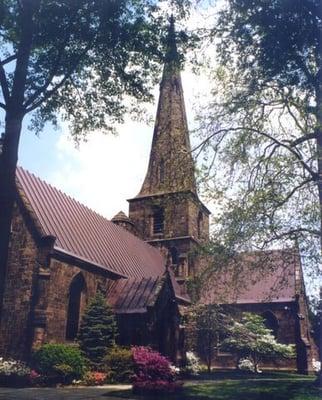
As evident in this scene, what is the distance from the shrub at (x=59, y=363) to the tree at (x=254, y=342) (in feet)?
41.9

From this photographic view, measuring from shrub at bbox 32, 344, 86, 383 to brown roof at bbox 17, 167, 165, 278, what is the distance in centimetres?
429

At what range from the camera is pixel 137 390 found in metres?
13.3

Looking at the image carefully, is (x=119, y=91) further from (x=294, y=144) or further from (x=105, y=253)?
(x=105, y=253)

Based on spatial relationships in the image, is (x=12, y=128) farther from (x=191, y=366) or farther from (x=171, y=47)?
(x=191, y=366)

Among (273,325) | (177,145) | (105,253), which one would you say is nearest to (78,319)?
(105,253)

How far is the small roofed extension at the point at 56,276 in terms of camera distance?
18141 mm

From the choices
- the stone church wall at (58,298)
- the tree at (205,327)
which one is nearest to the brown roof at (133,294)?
the stone church wall at (58,298)

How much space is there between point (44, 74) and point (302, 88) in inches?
300

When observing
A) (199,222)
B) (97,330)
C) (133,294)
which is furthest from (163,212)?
(97,330)

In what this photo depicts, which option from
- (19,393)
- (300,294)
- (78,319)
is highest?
(300,294)

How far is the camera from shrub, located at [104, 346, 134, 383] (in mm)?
17438

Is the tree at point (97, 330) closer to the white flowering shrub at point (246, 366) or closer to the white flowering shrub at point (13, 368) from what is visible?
the white flowering shrub at point (13, 368)

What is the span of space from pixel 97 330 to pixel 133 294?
3.09 metres

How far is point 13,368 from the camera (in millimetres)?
16078
